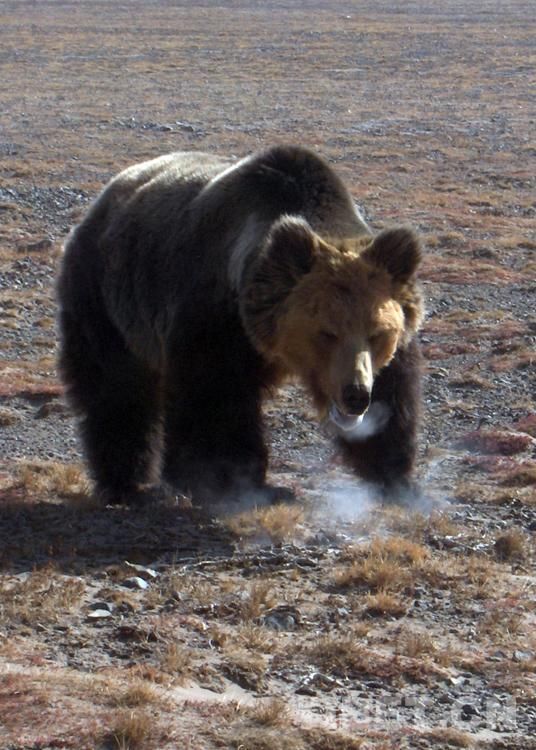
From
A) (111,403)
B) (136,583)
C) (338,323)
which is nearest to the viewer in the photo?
(136,583)

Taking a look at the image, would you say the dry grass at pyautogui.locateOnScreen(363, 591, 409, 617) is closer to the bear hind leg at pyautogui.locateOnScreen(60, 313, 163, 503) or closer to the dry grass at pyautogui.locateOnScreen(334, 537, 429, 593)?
the dry grass at pyautogui.locateOnScreen(334, 537, 429, 593)

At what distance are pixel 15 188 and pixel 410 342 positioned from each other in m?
15.2

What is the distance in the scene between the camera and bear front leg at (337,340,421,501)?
7613 mm

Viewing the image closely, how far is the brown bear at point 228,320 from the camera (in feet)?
23.3

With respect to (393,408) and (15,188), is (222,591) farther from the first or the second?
(15,188)

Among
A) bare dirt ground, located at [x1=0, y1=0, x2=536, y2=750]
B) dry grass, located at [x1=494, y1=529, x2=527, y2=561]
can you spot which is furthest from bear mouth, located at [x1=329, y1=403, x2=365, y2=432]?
dry grass, located at [x1=494, y1=529, x2=527, y2=561]

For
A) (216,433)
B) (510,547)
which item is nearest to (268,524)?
(216,433)

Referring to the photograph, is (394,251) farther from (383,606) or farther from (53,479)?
(53,479)

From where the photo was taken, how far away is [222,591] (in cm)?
619

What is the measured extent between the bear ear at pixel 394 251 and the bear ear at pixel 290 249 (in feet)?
1.01

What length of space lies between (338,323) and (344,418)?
50 cm

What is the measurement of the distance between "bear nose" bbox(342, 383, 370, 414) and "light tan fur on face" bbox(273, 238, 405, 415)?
5 centimetres

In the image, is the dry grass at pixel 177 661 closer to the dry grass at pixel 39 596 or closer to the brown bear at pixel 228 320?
the dry grass at pixel 39 596

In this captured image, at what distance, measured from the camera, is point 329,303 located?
23.1 ft
